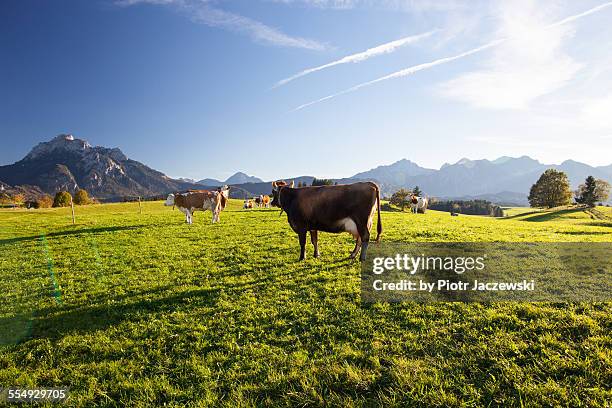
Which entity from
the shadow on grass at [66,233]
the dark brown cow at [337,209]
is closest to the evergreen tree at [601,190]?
the dark brown cow at [337,209]

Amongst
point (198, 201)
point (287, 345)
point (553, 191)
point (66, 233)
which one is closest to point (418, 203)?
point (198, 201)

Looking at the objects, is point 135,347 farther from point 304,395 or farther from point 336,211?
point 336,211

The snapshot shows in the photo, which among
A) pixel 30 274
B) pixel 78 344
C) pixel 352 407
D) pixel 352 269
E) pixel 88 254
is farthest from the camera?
pixel 88 254

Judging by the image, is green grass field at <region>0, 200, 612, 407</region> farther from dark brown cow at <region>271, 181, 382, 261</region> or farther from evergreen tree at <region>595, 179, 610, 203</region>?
evergreen tree at <region>595, 179, 610, 203</region>

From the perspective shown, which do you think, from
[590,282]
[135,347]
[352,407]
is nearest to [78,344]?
[135,347]

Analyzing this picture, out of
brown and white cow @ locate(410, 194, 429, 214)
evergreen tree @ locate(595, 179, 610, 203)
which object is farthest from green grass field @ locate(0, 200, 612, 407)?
evergreen tree @ locate(595, 179, 610, 203)

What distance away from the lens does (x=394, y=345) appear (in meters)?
5.34

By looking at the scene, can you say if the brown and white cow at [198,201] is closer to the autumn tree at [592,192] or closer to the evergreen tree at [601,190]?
the autumn tree at [592,192]

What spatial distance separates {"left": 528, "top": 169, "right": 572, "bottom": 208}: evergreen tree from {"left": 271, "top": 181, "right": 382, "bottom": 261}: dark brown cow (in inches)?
2958

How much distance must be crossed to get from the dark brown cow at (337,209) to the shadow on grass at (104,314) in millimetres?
4087

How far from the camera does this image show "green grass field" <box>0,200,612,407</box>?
4.28 m

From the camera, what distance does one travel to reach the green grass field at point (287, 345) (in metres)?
4.28

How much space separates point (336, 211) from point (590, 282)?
24.0 feet

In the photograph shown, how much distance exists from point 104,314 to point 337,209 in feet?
24.2
